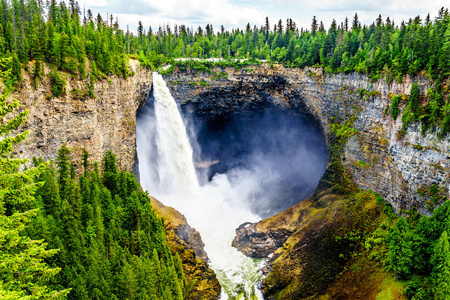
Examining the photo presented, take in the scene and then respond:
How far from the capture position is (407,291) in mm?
34531

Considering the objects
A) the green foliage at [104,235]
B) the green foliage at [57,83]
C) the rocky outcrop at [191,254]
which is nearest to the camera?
the green foliage at [104,235]

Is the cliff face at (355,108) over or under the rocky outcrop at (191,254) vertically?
over

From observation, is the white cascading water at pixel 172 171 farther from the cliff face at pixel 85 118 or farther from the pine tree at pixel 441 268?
the pine tree at pixel 441 268

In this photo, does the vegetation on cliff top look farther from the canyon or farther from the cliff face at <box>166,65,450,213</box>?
the cliff face at <box>166,65,450,213</box>

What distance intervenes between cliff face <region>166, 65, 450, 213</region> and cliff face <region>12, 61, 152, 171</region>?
673 inches

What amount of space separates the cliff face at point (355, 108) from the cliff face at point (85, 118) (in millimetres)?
17107

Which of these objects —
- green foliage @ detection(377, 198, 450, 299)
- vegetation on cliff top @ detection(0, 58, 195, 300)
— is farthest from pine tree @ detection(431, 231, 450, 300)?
vegetation on cliff top @ detection(0, 58, 195, 300)

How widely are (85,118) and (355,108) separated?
38.8 m

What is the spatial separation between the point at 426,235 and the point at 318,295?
13.4 meters

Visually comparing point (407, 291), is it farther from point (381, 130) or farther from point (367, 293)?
point (381, 130)

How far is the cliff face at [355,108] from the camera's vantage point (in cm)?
4112

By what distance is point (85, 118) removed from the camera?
42781 mm

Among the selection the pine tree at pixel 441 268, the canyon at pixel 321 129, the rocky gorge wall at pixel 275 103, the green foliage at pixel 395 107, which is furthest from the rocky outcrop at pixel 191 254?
the green foliage at pixel 395 107

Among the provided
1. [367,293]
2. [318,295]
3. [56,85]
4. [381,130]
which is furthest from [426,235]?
[56,85]
